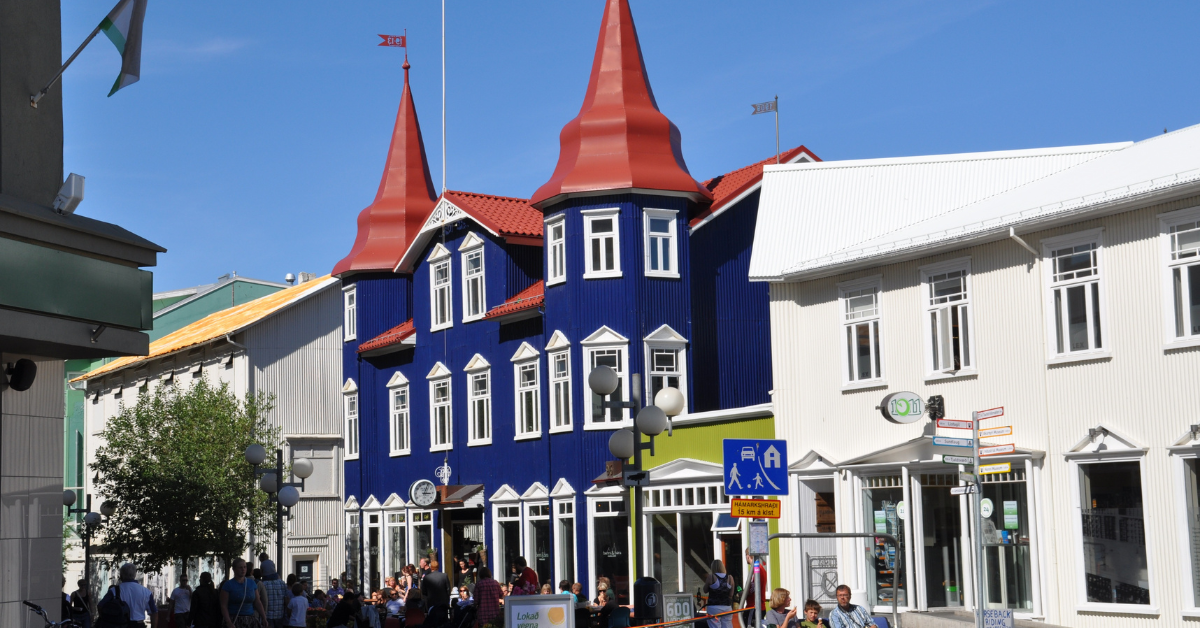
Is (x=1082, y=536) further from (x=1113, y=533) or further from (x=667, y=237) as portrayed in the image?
→ (x=667, y=237)

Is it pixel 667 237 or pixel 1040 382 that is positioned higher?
pixel 667 237

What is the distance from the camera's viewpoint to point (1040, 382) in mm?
21391

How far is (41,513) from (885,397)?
1268 cm

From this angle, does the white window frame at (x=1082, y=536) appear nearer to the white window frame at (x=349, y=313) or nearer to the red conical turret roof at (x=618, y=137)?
the red conical turret roof at (x=618, y=137)

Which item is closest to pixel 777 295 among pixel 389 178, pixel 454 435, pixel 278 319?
pixel 454 435

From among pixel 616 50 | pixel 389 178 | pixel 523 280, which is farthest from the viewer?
pixel 389 178

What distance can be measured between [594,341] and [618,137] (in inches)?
174

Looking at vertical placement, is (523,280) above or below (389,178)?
below

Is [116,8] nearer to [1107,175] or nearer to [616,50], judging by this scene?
[1107,175]

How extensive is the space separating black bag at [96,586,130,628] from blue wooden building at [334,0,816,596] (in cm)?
1019

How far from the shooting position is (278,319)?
46000 mm

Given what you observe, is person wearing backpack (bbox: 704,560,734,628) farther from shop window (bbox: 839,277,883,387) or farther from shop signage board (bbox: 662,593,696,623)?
shop window (bbox: 839,277,883,387)

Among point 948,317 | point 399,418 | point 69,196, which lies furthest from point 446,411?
Answer: point 69,196

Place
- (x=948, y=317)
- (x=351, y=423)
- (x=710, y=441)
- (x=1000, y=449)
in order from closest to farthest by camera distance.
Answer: (x=1000, y=449) → (x=948, y=317) → (x=710, y=441) → (x=351, y=423)
